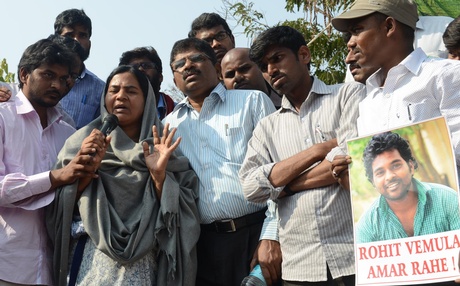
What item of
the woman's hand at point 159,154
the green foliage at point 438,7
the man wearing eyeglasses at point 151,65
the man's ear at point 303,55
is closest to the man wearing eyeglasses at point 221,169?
the woman's hand at point 159,154

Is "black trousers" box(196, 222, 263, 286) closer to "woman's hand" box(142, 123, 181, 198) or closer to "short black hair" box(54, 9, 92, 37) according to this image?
"woman's hand" box(142, 123, 181, 198)

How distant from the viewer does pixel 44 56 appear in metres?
4.53

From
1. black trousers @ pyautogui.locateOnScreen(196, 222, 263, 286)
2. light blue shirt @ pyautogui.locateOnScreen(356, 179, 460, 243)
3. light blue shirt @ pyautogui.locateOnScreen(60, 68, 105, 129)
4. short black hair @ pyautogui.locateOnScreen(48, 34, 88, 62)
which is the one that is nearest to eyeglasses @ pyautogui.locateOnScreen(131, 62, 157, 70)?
light blue shirt @ pyautogui.locateOnScreen(60, 68, 105, 129)

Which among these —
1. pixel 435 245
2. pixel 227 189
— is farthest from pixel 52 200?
pixel 435 245

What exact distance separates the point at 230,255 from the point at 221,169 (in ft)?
1.93

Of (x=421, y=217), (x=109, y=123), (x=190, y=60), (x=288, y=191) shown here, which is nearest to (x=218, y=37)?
(x=190, y=60)

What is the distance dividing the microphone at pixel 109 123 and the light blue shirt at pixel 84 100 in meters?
1.31

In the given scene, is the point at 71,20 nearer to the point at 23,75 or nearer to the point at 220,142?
the point at 23,75

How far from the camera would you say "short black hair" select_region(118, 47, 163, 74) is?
5832 mm

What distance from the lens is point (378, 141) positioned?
3.00 metres

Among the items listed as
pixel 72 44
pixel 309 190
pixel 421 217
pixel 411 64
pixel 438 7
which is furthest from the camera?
pixel 438 7

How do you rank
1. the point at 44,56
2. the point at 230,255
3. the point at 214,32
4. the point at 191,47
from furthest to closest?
1. the point at 214,32
2. the point at 191,47
3. the point at 44,56
4. the point at 230,255

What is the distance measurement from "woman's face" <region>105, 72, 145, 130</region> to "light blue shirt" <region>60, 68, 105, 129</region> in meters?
1.10

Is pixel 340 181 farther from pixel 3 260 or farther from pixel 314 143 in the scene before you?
pixel 3 260
